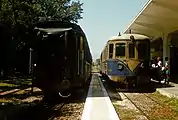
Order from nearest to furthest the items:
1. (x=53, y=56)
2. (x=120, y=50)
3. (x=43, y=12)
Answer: (x=53, y=56) < (x=120, y=50) < (x=43, y=12)

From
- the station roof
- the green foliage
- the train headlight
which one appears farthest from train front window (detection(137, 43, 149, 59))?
the green foliage

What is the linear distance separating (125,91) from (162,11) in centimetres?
690

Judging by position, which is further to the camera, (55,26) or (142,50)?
(142,50)

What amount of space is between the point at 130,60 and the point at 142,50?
877 millimetres

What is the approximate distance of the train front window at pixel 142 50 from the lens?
18484 millimetres

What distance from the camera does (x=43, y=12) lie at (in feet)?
125

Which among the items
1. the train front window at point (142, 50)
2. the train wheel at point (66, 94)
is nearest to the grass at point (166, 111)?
the train wheel at point (66, 94)

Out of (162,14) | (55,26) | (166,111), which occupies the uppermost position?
(162,14)

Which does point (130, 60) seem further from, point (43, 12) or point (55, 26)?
point (43, 12)

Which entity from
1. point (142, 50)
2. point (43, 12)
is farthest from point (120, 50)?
point (43, 12)

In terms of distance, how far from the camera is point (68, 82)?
13.4 m

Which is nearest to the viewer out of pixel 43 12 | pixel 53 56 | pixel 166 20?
pixel 53 56

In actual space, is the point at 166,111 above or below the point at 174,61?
below

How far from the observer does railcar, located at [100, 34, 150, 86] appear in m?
18.2
